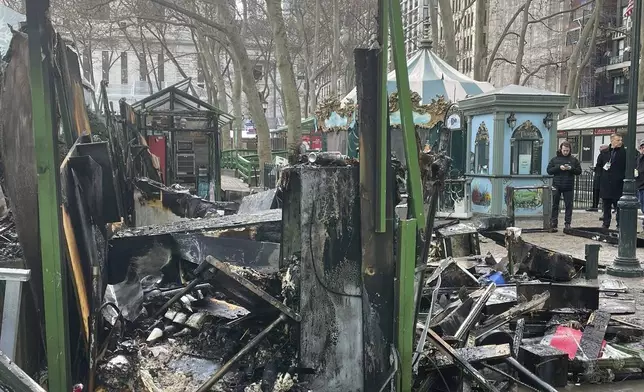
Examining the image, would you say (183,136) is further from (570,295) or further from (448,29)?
(570,295)

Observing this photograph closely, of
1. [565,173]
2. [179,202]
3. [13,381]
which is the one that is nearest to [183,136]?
[179,202]

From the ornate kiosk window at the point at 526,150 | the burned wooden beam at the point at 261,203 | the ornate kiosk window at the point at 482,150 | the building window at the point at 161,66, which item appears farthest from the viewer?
the building window at the point at 161,66

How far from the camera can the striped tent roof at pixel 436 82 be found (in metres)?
17.5

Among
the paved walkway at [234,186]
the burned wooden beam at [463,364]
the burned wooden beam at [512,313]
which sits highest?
the paved walkway at [234,186]

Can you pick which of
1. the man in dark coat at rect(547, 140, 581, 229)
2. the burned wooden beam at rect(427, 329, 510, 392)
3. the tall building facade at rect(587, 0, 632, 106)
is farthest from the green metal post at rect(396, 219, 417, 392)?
the tall building facade at rect(587, 0, 632, 106)

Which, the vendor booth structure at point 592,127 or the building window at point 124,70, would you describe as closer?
the vendor booth structure at point 592,127

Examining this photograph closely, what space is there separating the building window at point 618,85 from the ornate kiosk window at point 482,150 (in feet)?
114

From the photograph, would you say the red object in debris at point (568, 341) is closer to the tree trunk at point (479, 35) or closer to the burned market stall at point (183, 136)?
the burned market stall at point (183, 136)

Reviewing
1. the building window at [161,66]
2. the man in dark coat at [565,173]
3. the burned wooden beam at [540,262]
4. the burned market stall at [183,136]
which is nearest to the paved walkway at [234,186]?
the burned market stall at [183,136]

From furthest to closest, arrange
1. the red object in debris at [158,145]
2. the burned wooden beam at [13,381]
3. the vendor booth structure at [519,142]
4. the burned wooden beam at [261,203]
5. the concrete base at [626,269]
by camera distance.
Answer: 1. the red object in debris at [158,145]
2. the vendor booth structure at [519,142]
3. the concrete base at [626,269]
4. the burned wooden beam at [261,203]
5. the burned wooden beam at [13,381]

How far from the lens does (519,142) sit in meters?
12.7

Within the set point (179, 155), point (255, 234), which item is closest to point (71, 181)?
point (255, 234)

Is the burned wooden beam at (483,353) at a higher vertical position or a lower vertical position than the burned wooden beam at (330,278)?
lower

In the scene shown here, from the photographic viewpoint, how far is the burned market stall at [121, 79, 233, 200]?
44.4ft
